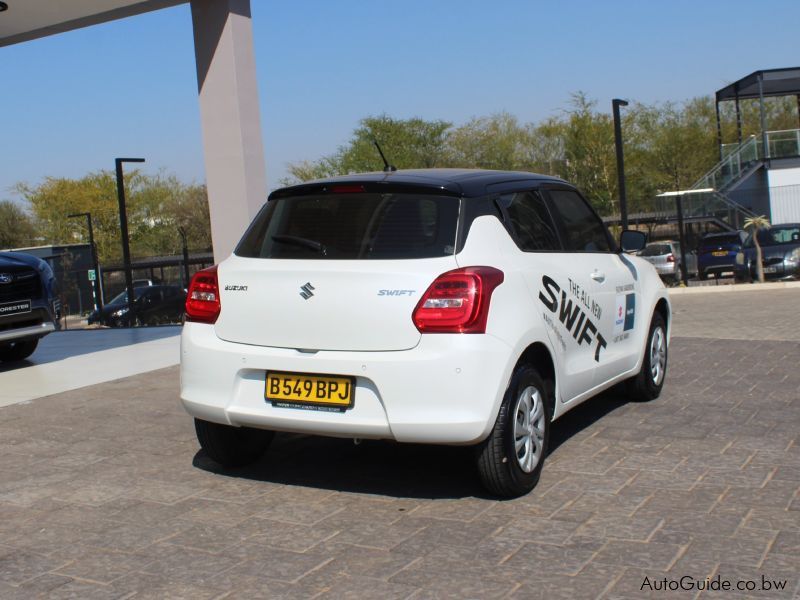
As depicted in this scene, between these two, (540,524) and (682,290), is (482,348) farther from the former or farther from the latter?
(682,290)

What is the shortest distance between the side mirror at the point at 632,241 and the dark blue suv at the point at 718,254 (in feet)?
64.3

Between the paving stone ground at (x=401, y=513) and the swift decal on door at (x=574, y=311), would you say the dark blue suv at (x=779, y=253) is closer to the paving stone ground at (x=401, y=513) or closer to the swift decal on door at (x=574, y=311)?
the paving stone ground at (x=401, y=513)

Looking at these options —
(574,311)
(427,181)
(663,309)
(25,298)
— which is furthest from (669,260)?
(427,181)

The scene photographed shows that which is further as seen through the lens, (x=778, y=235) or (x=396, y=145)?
(x=396, y=145)

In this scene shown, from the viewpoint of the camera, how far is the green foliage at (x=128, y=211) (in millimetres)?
64188

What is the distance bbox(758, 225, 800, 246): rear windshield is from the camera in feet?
80.7

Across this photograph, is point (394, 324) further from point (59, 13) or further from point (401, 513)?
point (59, 13)

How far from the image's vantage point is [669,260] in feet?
88.3

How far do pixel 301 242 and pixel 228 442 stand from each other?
4.23 ft

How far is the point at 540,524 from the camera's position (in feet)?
14.1

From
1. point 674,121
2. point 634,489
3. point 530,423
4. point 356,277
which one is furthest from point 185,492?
point 674,121

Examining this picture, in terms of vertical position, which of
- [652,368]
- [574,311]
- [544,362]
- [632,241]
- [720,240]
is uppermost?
[632,241]

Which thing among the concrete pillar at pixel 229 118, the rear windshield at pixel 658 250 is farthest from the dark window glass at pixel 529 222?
the rear windshield at pixel 658 250

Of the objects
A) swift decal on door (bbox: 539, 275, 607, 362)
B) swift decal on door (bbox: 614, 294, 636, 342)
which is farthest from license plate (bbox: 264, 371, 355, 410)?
swift decal on door (bbox: 614, 294, 636, 342)
